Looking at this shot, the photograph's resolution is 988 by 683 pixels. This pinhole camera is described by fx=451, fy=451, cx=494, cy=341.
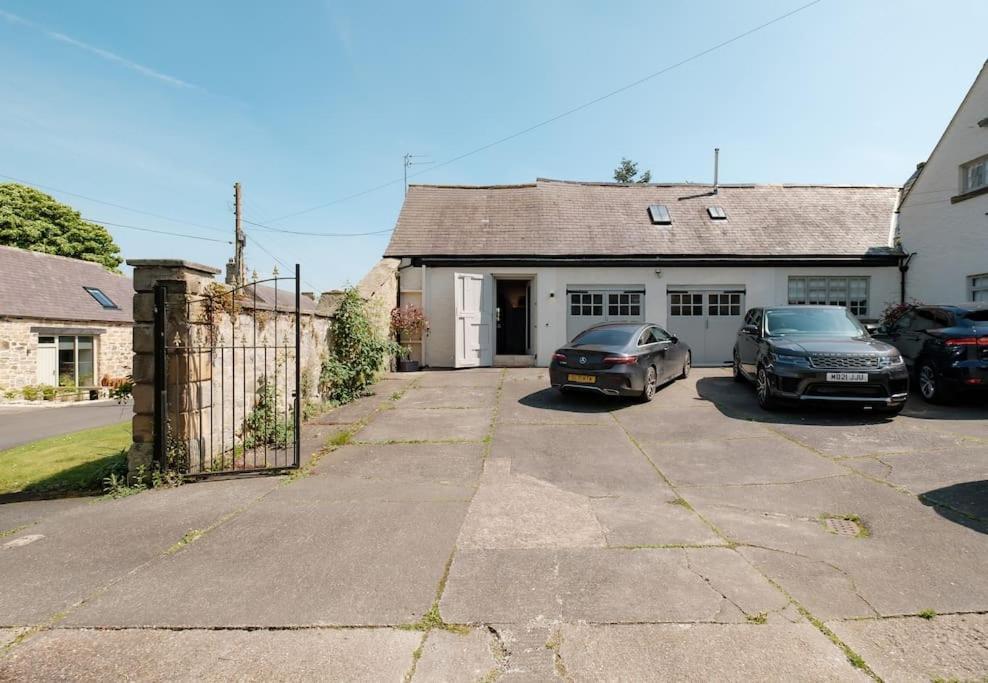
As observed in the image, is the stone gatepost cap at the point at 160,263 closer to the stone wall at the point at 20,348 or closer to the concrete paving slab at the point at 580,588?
the concrete paving slab at the point at 580,588

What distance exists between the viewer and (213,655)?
2203 millimetres

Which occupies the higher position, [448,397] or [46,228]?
[46,228]

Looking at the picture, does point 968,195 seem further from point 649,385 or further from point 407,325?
point 407,325

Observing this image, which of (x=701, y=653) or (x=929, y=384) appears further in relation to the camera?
(x=929, y=384)

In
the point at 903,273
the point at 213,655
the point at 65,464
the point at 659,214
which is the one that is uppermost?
the point at 659,214

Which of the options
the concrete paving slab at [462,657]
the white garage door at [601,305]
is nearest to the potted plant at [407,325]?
the white garage door at [601,305]

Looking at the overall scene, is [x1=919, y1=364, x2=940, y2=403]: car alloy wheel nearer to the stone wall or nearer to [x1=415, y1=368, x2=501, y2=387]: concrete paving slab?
[x1=415, y1=368, x2=501, y2=387]: concrete paving slab

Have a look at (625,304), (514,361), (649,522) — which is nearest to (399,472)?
(649,522)

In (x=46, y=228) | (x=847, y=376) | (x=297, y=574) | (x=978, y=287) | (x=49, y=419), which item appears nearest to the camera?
(x=297, y=574)

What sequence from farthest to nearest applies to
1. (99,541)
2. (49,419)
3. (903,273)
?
(49,419)
(903,273)
(99,541)

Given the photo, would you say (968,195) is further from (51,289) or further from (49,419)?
(51,289)

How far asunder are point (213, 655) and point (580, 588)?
198 cm

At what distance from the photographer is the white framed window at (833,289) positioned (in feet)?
44.2

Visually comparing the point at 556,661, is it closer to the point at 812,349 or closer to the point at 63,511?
the point at 63,511
